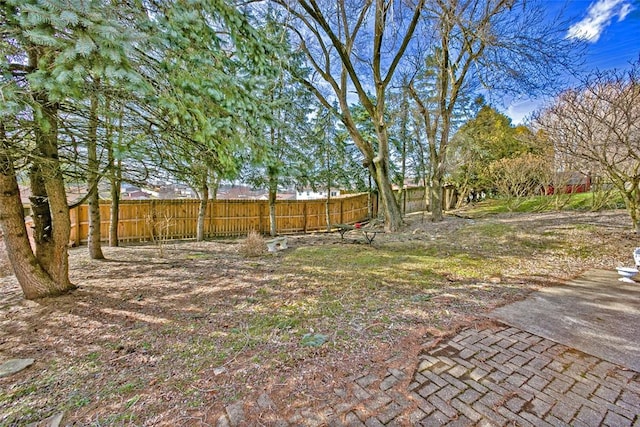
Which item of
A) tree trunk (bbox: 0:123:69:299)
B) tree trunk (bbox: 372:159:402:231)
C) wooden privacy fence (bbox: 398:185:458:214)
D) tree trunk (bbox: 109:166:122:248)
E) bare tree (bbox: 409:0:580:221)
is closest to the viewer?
tree trunk (bbox: 0:123:69:299)

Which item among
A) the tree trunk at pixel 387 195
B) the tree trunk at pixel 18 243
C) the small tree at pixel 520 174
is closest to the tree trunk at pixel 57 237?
the tree trunk at pixel 18 243

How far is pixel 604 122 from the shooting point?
554cm

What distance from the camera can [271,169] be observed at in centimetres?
344

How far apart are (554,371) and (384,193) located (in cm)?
769

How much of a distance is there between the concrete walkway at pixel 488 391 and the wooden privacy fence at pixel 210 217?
7.06 metres

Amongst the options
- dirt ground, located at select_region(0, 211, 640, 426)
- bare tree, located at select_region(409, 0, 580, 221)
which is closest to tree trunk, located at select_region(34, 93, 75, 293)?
dirt ground, located at select_region(0, 211, 640, 426)

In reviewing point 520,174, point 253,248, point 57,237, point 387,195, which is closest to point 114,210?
point 57,237

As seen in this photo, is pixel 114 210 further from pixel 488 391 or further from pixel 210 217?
pixel 488 391

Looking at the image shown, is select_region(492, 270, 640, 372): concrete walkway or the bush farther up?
the bush

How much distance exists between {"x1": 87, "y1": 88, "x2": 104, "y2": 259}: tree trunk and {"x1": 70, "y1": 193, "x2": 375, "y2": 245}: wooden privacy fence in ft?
4.27

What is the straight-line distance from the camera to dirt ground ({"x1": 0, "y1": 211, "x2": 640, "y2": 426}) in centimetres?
191

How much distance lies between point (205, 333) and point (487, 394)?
2636 mm

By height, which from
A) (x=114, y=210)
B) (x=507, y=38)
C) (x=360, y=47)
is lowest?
(x=114, y=210)

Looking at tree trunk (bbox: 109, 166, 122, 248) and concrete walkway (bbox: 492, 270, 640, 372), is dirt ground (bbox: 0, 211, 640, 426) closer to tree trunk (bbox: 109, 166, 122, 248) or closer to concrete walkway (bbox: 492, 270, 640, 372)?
concrete walkway (bbox: 492, 270, 640, 372)
